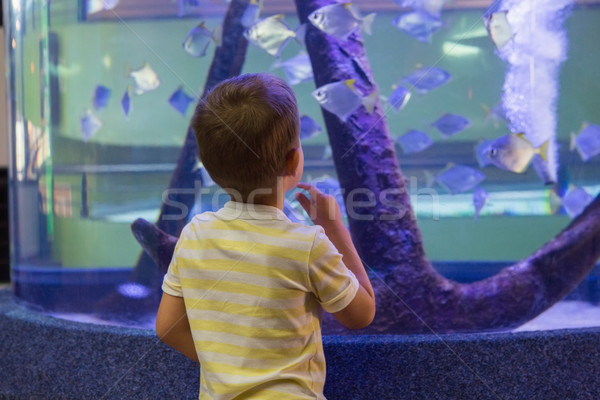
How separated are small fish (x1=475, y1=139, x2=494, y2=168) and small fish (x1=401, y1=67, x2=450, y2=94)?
0.24m

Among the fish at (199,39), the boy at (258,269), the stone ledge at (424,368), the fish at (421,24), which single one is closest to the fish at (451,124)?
the fish at (421,24)

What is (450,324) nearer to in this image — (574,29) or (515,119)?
(515,119)

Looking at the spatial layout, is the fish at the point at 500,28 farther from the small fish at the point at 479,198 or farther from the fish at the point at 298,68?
the fish at the point at 298,68

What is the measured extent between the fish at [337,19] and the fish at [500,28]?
40 centimetres

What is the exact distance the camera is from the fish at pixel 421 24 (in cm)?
182

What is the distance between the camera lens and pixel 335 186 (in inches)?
69.6

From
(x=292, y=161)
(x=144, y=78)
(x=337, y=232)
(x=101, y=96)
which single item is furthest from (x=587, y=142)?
(x=101, y=96)

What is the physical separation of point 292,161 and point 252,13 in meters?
1.10

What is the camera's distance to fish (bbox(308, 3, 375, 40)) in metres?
1.69

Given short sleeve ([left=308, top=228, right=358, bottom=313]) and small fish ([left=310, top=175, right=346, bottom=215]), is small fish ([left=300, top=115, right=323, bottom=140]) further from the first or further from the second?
short sleeve ([left=308, top=228, right=358, bottom=313])

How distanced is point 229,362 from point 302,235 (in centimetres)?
22

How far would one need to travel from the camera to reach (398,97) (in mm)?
1832

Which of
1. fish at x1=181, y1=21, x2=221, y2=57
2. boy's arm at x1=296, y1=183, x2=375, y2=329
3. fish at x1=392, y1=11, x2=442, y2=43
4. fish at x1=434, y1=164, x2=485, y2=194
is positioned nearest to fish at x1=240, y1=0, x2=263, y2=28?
fish at x1=181, y1=21, x2=221, y2=57

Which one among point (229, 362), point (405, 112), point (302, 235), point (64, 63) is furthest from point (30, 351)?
point (405, 112)
